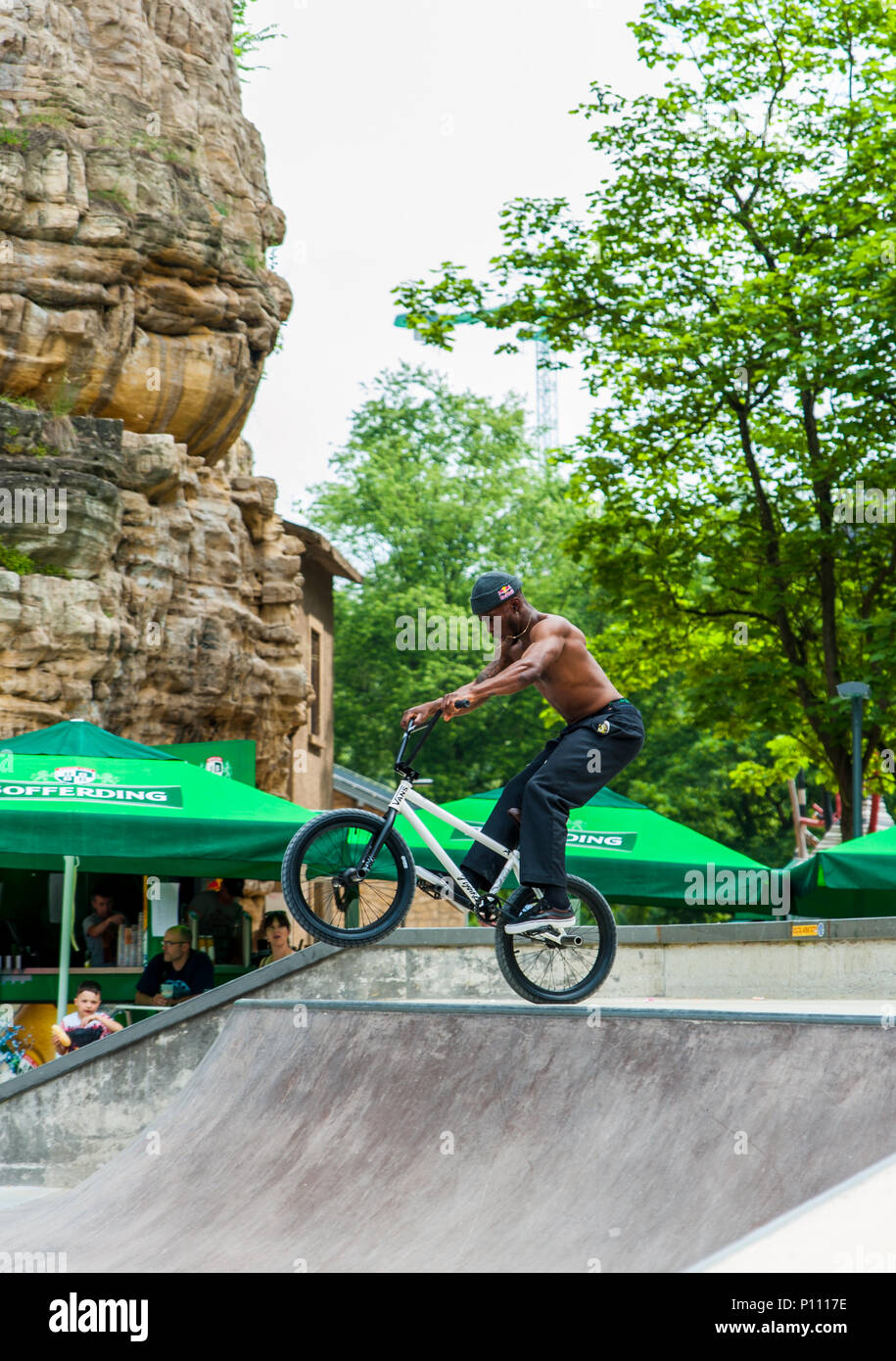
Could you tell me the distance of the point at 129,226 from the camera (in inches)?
785

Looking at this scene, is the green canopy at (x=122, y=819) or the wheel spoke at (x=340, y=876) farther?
the green canopy at (x=122, y=819)

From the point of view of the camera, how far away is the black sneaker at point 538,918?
6.82m

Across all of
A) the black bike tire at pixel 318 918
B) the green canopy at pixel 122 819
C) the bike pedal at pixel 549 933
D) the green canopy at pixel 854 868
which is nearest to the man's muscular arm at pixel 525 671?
the black bike tire at pixel 318 918

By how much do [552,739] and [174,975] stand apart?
638cm

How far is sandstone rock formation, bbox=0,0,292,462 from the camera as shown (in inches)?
755

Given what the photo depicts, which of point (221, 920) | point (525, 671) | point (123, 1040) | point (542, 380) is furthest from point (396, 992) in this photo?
point (542, 380)

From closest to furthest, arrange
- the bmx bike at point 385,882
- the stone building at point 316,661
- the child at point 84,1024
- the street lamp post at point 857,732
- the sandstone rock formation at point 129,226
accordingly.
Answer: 1. the bmx bike at point 385,882
2. the child at point 84,1024
3. the street lamp post at point 857,732
4. the sandstone rock formation at point 129,226
5. the stone building at point 316,661

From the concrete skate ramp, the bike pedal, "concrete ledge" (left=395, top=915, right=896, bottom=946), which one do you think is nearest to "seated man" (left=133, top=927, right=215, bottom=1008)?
"concrete ledge" (left=395, top=915, right=896, bottom=946)

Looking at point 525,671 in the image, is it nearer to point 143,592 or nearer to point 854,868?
point 854,868

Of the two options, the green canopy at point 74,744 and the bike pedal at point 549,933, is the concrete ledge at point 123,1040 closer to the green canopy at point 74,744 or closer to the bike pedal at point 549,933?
the green canopy at point 74,744

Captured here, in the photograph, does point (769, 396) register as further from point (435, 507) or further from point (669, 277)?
point (435, 507)

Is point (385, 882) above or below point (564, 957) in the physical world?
above

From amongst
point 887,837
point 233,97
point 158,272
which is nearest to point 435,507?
point 233,97

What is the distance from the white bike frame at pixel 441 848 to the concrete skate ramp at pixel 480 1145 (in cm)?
63
